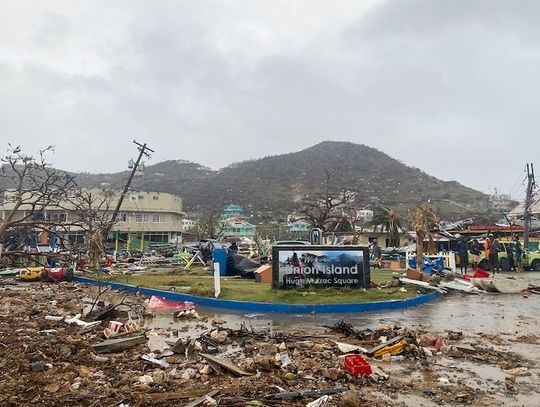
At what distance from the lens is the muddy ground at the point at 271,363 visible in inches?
241

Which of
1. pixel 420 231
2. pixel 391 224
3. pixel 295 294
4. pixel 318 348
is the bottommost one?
pixel 318 348

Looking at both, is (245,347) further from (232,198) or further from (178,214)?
(232,198)

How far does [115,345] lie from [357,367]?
4263 millimetres

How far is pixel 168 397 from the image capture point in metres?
6.00

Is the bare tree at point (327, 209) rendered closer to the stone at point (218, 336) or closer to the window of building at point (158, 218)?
the stone at point (218, 336)

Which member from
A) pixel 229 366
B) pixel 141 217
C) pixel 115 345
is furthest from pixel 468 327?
pixel 141 217

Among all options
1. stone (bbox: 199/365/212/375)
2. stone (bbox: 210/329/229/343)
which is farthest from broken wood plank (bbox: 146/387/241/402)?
stone (bbox: 210/329/229/343)

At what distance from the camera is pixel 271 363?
7.25 m

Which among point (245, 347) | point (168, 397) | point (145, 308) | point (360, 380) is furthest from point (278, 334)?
point (145, 308)

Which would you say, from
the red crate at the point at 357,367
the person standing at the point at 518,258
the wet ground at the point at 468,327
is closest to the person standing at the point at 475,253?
the person standing at the point at 518,258

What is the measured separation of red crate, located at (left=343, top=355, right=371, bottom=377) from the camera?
22.8 feet

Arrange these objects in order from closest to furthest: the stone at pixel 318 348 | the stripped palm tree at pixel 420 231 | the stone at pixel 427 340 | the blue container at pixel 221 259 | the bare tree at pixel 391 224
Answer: the stone at pixel 318 348
the stone at pixel 427 340
the stripped palm tree at pixel 420 231
the blue container at pixel 221 259
the bare tree at pixel 391 224

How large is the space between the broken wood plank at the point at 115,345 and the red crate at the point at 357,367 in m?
3.95

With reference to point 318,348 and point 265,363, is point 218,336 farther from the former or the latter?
point 265,363
